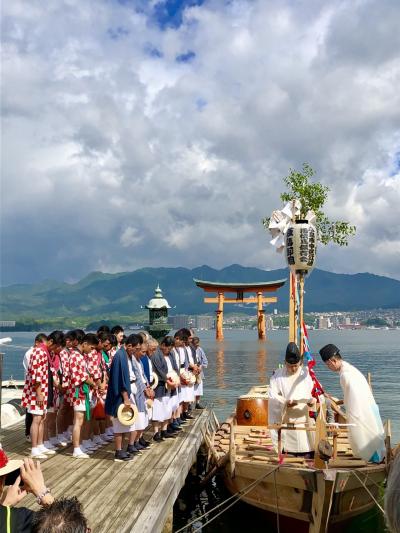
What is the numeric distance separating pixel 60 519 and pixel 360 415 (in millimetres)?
6012

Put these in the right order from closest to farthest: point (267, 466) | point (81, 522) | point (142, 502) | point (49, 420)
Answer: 1. point (81, 522)
2. point (142, 502)
3. point (267, 466)
4. point (49, 420)

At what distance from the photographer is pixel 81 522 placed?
2613mm

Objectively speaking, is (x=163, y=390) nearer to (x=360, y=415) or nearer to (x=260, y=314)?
(x=360, y=415)

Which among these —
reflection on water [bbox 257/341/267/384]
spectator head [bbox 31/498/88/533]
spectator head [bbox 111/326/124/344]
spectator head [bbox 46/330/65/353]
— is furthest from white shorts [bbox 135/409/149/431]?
reflection on water [bbox 257/341/267/384]

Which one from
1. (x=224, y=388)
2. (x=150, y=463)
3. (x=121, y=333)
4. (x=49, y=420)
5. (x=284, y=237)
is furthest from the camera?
(x=224, y=388)

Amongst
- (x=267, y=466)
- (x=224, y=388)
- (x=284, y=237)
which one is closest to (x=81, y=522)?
(x=267, y=466)

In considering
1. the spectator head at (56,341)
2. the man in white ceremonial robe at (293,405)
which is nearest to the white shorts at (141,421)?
the spectator head at (56,341)

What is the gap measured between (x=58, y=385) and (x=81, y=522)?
6262 millimetres

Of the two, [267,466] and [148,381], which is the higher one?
[148,381]

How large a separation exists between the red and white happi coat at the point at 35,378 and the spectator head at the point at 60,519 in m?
5.74

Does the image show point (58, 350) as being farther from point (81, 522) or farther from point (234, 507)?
point (81, 522)

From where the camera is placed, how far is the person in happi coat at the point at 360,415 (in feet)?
25.1

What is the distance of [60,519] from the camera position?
2.58m

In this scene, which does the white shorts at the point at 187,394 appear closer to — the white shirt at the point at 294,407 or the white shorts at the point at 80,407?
the white shorts at the point at 80,407
